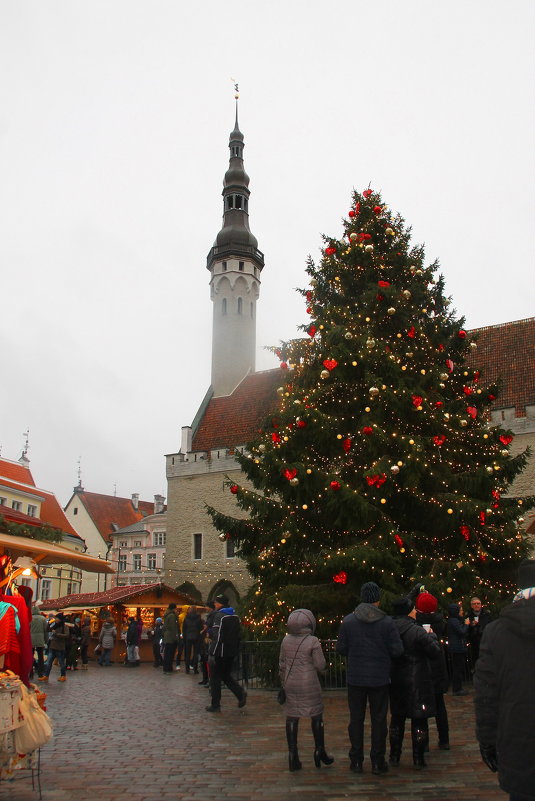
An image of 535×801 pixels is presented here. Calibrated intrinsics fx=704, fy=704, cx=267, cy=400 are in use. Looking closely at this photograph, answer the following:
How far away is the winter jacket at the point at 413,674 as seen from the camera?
693cm

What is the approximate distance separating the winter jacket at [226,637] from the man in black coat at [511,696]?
7.54 meters

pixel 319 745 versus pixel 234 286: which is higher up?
pixel 234 286

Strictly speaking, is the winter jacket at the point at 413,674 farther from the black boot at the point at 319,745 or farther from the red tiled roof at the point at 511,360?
the red tiled roof at the point at 511,360

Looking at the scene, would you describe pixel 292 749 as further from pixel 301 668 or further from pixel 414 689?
pixel 414 689

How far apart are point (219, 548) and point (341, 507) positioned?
24.3 meters

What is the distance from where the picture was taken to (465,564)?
43.4ft

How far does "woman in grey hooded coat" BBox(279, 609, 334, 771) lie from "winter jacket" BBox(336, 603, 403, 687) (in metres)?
0.35

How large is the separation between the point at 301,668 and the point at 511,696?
157 inches

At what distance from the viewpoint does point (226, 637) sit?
10.7 meters

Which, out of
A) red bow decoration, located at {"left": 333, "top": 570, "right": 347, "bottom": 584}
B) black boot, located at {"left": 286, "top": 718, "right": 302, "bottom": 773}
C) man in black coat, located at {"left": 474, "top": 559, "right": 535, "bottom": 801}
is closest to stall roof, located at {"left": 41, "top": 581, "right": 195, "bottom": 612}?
red bow decoration, located at {"left": 333, "top": 570, "right": 347, "bottom": 584}

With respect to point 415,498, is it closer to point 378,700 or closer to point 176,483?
point 378,700

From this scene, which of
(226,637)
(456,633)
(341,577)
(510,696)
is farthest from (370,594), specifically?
(341,577)

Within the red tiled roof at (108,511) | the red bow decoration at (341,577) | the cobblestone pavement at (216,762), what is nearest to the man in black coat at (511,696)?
the cobblestone pavement at (216,762)

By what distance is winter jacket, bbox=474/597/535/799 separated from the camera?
10.7 ft
